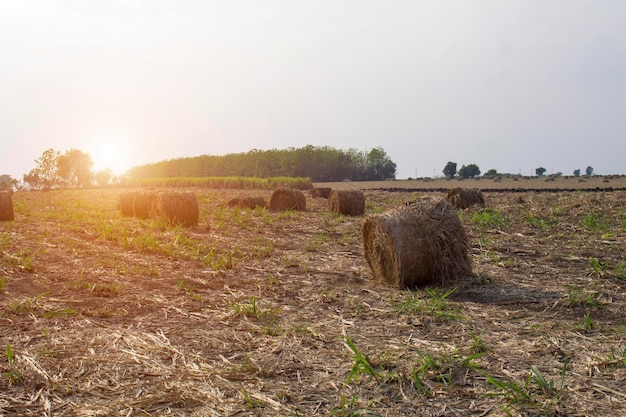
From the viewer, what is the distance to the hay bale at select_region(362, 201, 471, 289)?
23.1 ft

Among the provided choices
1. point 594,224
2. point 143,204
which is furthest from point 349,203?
point 594,224

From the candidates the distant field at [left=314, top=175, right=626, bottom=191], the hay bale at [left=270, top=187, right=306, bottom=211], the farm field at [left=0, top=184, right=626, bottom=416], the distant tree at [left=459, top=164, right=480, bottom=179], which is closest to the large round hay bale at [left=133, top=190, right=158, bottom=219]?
the hay bale at [left=270, top=187, right=306, bottom=211]

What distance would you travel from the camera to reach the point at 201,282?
7.43 meters

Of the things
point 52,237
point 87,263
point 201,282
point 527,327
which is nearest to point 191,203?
point 52,237

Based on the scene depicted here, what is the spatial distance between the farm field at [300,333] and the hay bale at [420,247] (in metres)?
0.24

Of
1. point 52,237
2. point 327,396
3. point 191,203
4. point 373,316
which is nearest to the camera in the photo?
point 327,396

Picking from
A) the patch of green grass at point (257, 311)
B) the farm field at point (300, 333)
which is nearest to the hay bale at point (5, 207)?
the farm field at point (300, 333)

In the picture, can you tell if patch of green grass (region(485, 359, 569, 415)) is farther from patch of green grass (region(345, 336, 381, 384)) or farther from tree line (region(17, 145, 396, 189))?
tree line (region(17, 145, 396, 189))

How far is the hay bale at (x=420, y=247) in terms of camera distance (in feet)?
23.1

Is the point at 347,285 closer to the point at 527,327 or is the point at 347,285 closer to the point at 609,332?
the point at 527,327

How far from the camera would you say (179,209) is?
13.4 meters

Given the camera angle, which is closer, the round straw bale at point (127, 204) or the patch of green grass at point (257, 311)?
the patch of green grass at point (257, 311)

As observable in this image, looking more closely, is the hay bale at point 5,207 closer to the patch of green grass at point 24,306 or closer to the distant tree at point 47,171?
the patch of green grass at point 24,306

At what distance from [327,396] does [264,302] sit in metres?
2.72
